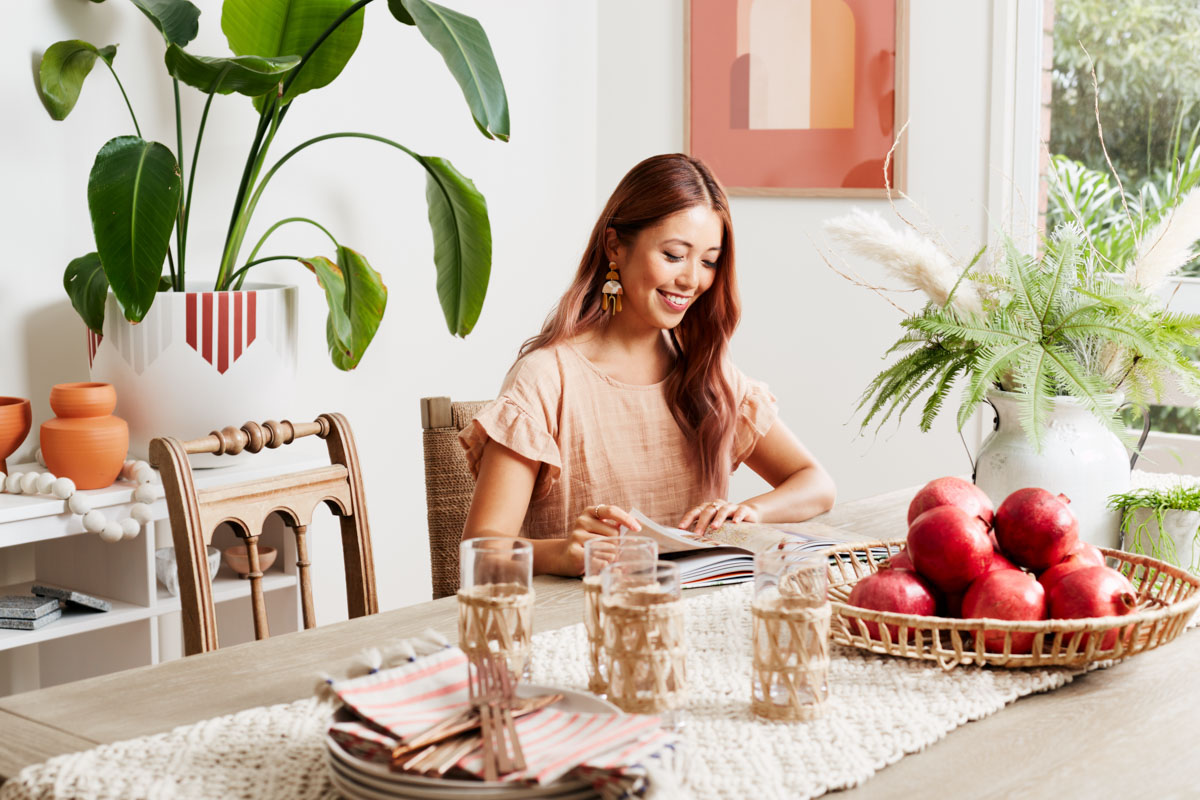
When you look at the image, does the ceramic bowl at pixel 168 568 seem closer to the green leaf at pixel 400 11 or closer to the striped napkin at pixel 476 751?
the green leaf at pixel 400 11

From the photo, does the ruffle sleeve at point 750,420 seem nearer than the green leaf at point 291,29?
Yes

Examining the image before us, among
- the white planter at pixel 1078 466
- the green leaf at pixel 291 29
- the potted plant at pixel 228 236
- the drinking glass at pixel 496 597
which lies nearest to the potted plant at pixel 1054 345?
the white planter at pixel 1078 466

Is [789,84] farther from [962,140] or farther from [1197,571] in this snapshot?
[1197,571]

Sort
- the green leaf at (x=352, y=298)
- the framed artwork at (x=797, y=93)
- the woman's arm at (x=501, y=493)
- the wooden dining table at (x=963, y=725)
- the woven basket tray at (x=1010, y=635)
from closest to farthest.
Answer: the wooden dining table at (x=963, y=725) < the woven basket tray at (x=1010, y=635) < the woman's arm at (x=501, y=493) < the green leaf at (x=352, y=298) < the framed artwork at (x=797, y=93)

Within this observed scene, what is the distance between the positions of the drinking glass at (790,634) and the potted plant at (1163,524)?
67 cm

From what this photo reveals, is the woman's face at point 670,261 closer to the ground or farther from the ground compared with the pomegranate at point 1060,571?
farther from the ground

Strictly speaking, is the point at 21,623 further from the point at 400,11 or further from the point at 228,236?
the point at 400,11

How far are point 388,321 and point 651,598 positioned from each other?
7.61ft

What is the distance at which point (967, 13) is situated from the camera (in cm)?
294

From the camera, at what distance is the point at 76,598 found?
219 centimetres

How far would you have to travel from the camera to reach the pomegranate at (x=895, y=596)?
1.15 metres

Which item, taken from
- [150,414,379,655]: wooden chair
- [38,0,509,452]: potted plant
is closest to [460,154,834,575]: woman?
[150,414,379,655]: wooden chair

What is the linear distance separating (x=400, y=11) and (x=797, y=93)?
4.03 feet

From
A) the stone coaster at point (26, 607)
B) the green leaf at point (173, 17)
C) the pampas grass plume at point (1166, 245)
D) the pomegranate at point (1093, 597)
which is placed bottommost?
the stone coaster at point (26, 607)
